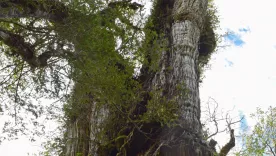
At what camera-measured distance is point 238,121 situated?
660 cm

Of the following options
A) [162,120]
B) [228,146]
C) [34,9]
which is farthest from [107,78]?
[228,146]

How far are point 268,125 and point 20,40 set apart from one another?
1380 cm

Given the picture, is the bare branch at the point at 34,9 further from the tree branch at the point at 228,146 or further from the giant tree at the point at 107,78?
the tree branch at the point at 228,146

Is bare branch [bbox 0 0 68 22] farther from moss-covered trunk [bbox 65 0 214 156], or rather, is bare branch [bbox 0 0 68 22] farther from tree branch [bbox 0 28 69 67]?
moss-covered trunk [bbox 65 0 214 156]

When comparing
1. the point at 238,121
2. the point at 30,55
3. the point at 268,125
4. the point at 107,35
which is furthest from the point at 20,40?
the point at 268,125

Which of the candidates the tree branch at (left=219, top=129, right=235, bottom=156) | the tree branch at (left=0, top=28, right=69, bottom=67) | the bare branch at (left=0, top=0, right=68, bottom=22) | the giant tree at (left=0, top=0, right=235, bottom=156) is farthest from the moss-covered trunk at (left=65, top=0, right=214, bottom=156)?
the bare branch at (left=0, top=0, right=68, bottom=22)

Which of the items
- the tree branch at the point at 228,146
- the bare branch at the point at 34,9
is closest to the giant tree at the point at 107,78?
the bare branch at the point at 34,9

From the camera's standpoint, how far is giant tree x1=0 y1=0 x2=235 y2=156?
206 inches

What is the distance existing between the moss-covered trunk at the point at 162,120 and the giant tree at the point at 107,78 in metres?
0.02

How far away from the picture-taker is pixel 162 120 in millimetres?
5562

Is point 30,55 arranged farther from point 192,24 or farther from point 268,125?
point 268,125

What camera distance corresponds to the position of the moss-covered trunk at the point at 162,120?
5.37m

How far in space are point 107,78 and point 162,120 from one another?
1.42m

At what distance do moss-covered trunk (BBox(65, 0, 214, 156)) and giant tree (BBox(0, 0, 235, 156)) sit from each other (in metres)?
0.02
